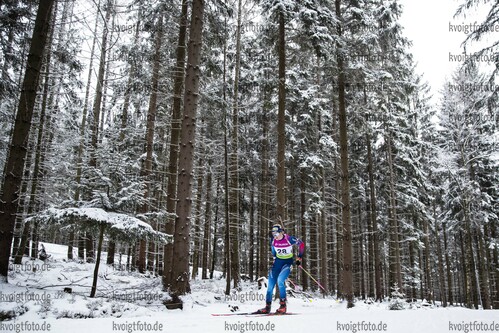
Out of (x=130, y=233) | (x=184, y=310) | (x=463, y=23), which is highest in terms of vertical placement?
(x=463, y=23)

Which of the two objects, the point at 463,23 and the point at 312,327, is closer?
the point at 312,327

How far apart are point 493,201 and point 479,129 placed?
568cm

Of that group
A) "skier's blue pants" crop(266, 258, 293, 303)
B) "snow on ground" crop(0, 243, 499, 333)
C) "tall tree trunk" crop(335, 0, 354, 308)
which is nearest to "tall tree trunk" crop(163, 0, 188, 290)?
"snow on ground" crop(0, 243, 499, 333)

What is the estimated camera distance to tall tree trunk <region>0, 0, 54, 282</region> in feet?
24.7

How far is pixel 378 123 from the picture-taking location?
2209 cm

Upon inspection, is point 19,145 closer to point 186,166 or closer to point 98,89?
point 98,89

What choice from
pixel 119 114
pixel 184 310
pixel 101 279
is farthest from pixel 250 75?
pixel 184 310

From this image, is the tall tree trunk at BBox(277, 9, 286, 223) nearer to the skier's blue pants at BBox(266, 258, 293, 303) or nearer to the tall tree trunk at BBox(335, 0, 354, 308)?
the tall tree trunk at BBox(335, 0, 354, 308)

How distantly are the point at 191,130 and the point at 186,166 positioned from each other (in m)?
1.02

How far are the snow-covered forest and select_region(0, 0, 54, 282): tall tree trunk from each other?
3 cm

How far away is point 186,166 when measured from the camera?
8.61 m

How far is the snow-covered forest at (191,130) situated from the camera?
774cm

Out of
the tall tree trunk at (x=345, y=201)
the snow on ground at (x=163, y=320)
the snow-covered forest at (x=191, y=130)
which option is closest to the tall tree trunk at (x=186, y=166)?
the snow-covered forest at (x=191, y=130)

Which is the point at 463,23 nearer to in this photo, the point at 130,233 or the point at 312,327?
the point at 312,327
